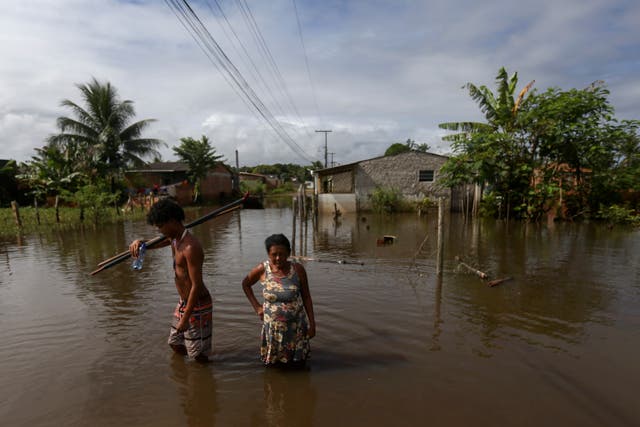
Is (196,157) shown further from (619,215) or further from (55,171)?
(619,215)

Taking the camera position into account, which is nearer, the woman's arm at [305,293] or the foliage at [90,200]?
the woman's arm at [305,293]

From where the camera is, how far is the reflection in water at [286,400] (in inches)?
125

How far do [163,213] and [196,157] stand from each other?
2807cm

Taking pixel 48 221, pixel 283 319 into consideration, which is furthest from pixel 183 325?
pixel 48 221

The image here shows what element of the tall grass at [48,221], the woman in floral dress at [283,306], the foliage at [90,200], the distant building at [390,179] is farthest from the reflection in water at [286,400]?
the distant building at [390,179]

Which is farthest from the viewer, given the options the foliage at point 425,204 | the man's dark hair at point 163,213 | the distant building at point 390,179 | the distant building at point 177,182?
the distant building at point 177,182

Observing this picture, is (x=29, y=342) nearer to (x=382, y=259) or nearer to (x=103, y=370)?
(x=103, y=370)

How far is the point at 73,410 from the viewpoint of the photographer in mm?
3295

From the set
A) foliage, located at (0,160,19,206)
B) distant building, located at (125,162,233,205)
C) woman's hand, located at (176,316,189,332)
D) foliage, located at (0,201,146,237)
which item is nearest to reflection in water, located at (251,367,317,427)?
woman's hand, located at (176,316,189,332)

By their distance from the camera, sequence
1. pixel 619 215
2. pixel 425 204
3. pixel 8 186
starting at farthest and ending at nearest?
1. pixel 8 186
2. pixel 425 204
3. pixel 619 215

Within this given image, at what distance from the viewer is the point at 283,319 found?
3211mm

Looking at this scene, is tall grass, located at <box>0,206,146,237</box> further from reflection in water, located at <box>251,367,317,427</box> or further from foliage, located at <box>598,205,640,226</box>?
foliage, located at <box>598,205,640,226</box>

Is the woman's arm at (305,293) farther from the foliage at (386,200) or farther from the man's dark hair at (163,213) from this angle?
the foliage at (386,200)

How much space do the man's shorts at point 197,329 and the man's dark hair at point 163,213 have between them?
78cm
